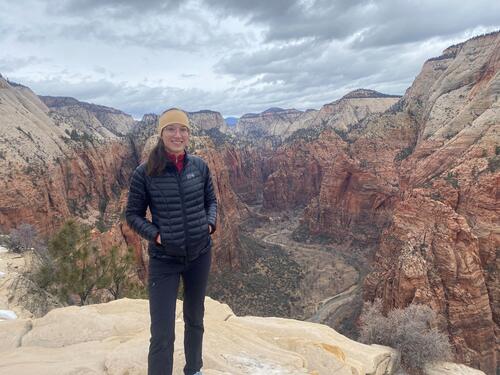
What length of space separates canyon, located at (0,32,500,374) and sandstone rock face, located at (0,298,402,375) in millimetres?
17253

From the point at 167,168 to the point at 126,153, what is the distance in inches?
2239

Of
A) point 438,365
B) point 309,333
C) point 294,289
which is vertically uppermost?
point 309,333

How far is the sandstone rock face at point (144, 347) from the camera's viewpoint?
605cm

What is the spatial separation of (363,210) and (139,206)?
6416 centimetres

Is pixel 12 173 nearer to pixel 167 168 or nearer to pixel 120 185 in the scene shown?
pixel 120 185

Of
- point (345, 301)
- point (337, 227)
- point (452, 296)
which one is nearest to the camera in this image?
point (452, 296)

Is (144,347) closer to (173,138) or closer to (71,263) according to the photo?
(173,138)

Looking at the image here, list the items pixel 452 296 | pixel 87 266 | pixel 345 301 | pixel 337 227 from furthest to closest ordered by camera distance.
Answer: pixel 337 227
pixel 345 301
pixel 452 296
pixel 87 266

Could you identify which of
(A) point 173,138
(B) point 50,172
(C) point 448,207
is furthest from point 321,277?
(A) point 173,138

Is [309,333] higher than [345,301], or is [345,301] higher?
[309,333]

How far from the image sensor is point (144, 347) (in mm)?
6469

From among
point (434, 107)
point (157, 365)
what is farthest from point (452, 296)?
point (434, 107)

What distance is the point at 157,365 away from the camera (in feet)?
15.6

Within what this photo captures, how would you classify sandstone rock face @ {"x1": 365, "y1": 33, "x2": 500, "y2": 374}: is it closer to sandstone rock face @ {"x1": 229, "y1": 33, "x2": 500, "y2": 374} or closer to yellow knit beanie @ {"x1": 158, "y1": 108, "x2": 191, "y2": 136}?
sandstone rock face @ {"x1": 229, "y1": 33, "x2": 500, "y2": 374}
